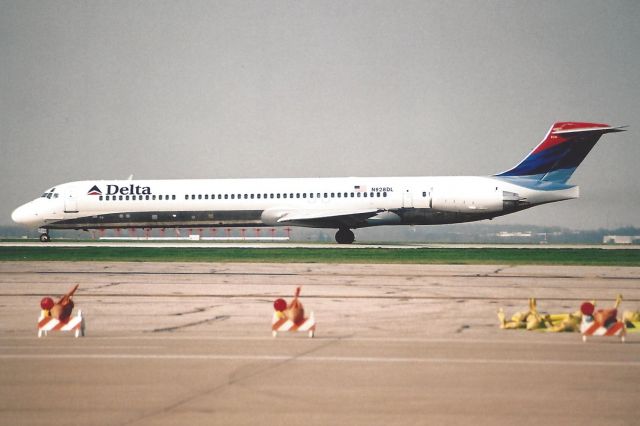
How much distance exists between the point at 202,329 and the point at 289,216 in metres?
31.7

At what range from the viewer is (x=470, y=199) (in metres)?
43.3

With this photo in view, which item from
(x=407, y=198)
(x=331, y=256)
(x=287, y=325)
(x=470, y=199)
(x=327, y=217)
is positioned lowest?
Result: (x=287, y=325)

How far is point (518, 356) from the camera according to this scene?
33.5 feet

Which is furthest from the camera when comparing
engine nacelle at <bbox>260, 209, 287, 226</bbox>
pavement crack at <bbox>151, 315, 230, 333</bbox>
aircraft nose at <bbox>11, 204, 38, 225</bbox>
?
aircraft nose at <bbox>11, 204, 38, 225</bbox>

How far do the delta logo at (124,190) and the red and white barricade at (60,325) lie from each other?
113 ft

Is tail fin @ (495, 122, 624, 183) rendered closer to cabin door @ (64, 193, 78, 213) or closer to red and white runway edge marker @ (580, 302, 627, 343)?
cabin door @ (64, 193, 78, 213)

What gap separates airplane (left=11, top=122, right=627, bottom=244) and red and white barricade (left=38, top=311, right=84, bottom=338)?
105ft

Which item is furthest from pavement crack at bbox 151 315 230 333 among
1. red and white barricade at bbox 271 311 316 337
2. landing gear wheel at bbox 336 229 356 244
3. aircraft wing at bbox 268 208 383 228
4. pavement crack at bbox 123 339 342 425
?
landing gear wheel at bbox 336 229 356 244

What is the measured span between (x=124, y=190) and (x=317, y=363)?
38879 mm

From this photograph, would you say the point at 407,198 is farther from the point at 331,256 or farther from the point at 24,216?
the point at 24,216

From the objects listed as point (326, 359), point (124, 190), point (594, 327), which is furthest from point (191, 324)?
point (124, 190)

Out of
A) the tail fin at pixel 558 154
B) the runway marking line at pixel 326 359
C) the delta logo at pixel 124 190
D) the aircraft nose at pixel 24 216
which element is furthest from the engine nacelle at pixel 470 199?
the runway marking line at pixel 326 359

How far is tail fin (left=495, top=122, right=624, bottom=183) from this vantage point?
43438 millimetres

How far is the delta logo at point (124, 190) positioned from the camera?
151ft
